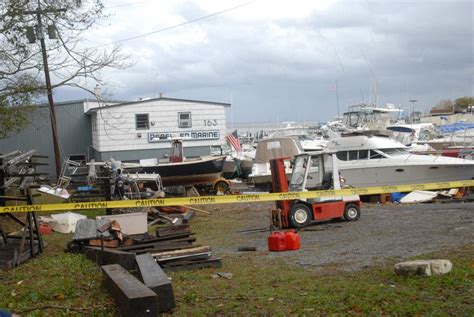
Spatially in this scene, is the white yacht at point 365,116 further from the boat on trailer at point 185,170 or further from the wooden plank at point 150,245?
the wooden plank at point 150,245

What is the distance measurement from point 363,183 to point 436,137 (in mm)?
23424

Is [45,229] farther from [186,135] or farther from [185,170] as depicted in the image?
[186,135]

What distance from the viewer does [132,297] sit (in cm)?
647

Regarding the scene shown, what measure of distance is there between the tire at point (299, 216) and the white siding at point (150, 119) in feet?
71.4

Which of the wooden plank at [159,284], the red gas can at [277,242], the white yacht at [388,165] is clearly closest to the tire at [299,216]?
the red gas can at [277,242]

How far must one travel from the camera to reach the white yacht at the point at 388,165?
26.4m

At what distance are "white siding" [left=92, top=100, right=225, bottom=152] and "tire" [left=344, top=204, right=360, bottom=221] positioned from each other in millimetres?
21128

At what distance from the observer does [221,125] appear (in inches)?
1499

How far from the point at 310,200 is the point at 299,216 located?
0.54m

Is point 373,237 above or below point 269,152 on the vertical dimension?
below

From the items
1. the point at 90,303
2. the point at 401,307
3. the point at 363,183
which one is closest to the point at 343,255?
the point at 401,307

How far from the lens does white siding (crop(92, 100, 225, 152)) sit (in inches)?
1449

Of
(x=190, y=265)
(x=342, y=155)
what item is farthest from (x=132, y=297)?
(x=342, y=155)

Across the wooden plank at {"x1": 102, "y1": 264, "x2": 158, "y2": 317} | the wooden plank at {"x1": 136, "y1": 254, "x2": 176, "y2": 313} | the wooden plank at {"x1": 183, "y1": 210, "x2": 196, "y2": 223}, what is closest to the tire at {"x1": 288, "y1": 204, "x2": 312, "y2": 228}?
the wooden plank at {"x1": 183, "y1": 210, "x2": 196, "y2": 223}
